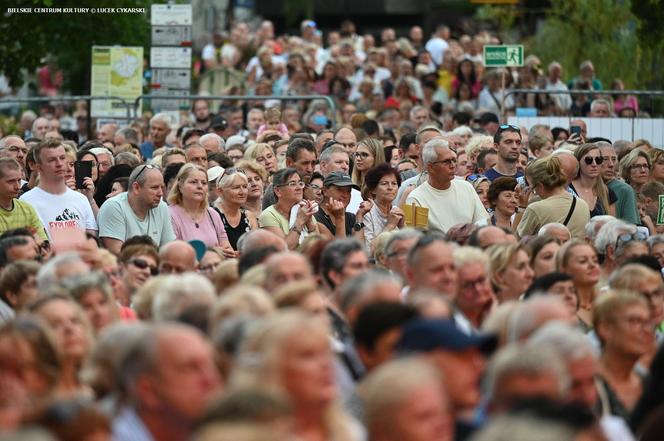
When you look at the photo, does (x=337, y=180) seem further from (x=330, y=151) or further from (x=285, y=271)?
(x=285, y=271)

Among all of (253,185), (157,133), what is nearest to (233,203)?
(253,185)

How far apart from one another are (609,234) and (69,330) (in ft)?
18.8

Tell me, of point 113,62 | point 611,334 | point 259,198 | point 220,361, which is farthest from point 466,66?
point 220,361

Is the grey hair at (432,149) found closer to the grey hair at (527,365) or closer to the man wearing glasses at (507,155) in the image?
the man wearing glasses at (507,155)

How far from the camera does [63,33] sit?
26.0 m

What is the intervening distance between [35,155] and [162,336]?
8236 millimetres


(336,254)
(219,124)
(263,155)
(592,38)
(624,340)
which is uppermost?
(592,38)

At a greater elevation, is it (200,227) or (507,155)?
(507,155)

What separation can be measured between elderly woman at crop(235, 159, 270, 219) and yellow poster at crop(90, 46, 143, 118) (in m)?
8.40

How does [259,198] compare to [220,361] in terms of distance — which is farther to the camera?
[259,198]

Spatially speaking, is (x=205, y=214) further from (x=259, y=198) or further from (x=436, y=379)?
(x=436, y=379)

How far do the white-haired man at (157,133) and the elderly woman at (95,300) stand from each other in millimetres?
13147

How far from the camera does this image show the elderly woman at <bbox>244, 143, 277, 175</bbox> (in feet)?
58.5

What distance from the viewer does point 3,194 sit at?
14477 mm
